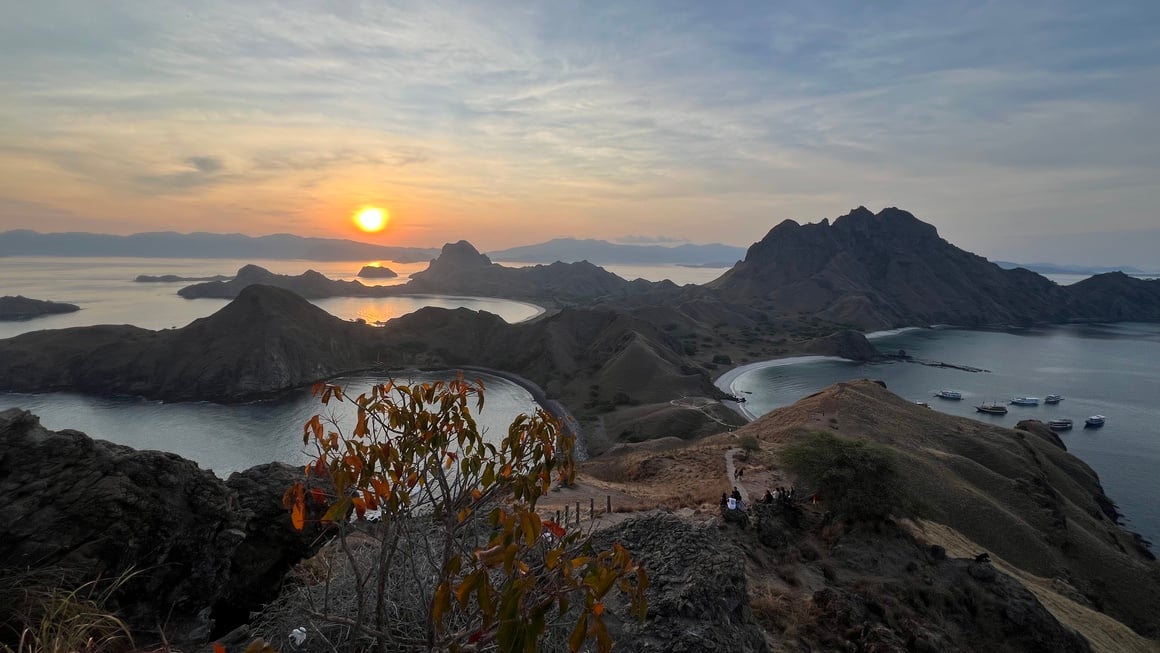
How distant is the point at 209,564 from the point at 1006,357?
146m

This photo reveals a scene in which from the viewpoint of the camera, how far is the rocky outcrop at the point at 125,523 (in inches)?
255

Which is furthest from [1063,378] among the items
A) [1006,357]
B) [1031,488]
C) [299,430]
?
[299,430]

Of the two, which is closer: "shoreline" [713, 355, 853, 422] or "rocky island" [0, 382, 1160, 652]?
"rocky island" [0, 382, 1160, 652]

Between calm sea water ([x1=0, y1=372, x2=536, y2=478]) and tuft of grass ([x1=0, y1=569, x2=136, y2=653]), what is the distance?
44.2m

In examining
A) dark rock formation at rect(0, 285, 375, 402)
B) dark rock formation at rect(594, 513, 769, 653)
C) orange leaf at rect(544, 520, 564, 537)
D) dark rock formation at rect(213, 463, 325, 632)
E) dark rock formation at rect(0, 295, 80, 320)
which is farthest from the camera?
dark rock formation at rect(0, 295, 80, 320)

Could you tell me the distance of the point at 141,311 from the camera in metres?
129

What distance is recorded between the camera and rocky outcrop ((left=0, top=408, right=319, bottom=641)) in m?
6.48

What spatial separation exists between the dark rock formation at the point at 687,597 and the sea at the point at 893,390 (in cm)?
571

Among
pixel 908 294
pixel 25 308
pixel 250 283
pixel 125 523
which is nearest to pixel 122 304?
pixel 25 308

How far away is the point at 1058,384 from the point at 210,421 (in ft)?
420

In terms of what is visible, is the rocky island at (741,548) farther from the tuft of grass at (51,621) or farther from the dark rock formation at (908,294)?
the dark rock formation at (908,294)

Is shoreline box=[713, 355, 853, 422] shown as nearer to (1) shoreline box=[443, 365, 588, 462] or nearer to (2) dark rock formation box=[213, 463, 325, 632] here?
(1) shoreline box=[443, 365, 588, 462]

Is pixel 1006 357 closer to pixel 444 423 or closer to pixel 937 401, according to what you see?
pixel 937 401

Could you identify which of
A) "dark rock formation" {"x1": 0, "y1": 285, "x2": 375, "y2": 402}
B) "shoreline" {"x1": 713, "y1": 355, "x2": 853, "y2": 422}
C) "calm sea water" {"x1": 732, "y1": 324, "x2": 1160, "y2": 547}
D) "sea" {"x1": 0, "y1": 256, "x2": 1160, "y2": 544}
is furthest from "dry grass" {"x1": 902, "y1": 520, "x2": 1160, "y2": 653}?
"dark rock formation" {"x1": 0, "y1": 285, "x2": 375, "y2": 402}
